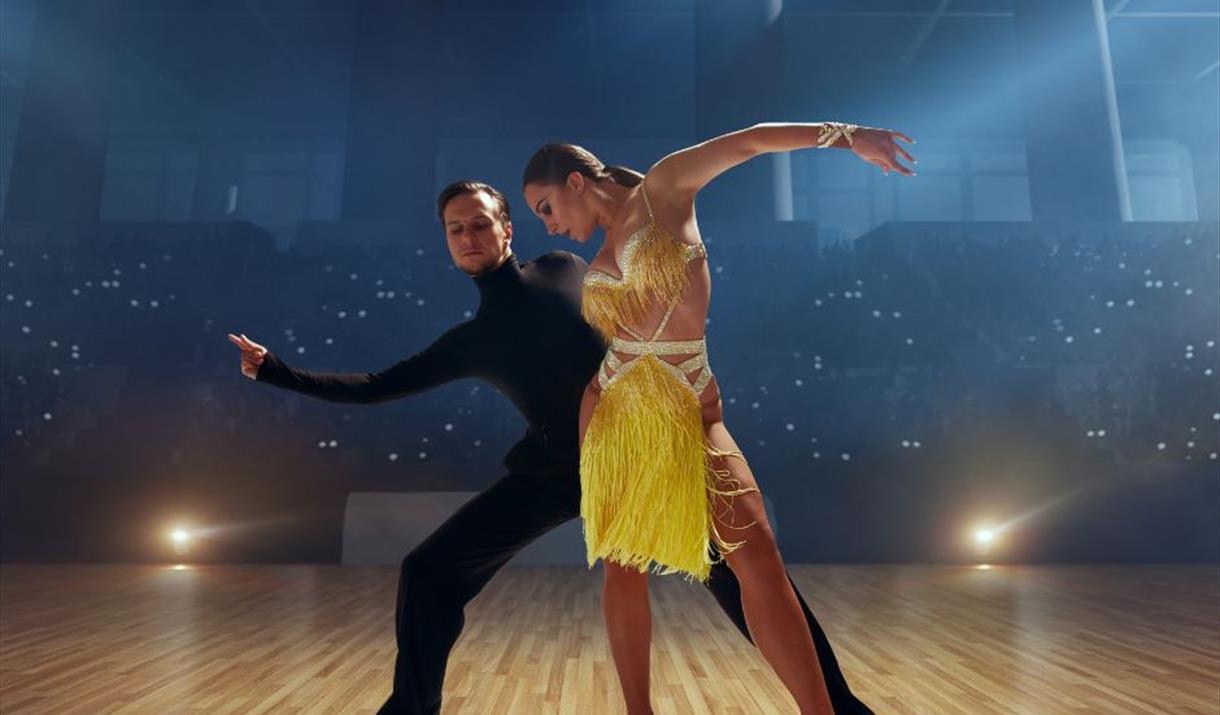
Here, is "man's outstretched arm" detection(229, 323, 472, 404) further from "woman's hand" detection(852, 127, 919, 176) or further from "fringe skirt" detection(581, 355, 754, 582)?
"woman's hand" detection(852, 127, 919, 176)

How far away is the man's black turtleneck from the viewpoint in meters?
1.53

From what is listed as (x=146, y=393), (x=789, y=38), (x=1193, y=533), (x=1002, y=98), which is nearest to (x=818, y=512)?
(x=1193, y=533)

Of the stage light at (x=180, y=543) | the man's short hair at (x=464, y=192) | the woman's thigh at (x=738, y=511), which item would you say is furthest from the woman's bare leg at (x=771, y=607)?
the stage light at (x=180, y=543)

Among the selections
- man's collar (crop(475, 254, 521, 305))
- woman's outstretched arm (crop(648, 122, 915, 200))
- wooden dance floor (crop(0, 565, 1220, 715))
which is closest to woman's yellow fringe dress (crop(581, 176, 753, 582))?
woman's outstretched arm (crop(648, 122, 915, 200))

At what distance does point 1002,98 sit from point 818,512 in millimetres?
8957

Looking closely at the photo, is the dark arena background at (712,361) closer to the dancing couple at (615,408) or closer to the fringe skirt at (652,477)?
the dancing couple at (615,408)

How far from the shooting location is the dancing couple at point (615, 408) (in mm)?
1250

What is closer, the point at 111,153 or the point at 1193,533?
the point at 1193,533

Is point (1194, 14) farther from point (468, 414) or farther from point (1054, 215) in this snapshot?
point (468, 414)

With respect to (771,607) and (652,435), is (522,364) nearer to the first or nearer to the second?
(652,435)

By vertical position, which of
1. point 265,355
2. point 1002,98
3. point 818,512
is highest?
→ point 1002,98

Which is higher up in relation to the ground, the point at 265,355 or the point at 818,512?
the point at 265,355

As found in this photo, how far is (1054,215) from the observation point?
253 inches

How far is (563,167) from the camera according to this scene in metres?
1.42
